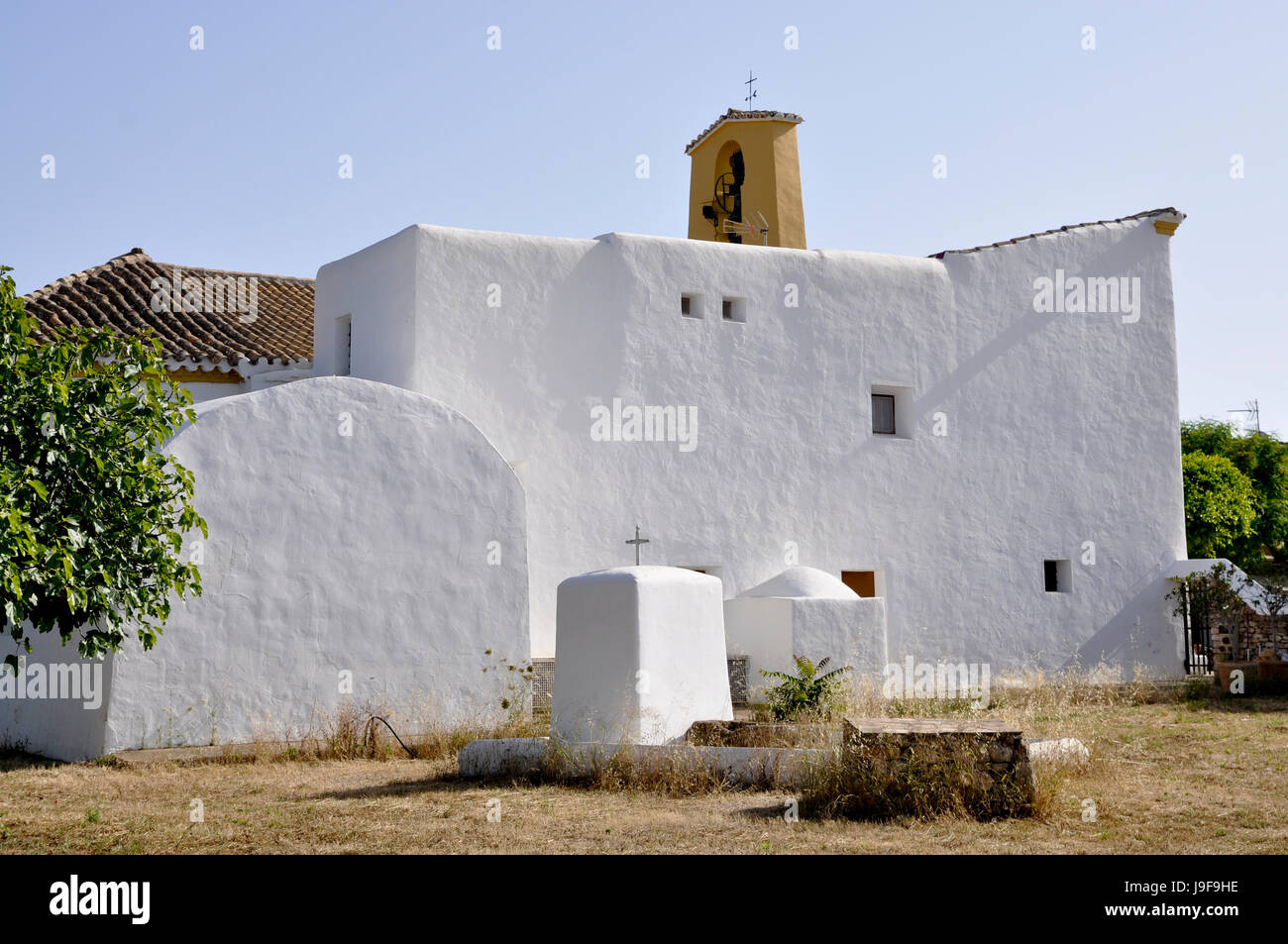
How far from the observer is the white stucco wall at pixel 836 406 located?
16828mm

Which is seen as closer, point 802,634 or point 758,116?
point 802,634

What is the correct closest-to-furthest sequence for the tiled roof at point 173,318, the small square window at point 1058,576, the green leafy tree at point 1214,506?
the tiled roof at point 173,318
the small square window at point 1058,576
the green leafy tree at point 1214,506

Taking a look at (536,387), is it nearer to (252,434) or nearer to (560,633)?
(252,434)

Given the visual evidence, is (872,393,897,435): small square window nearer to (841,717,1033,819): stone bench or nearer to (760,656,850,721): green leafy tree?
(760,656,850,721): green leafy tree

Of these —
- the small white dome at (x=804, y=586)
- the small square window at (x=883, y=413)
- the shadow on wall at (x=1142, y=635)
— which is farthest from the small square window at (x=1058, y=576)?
the small white dome at (x=804, y=586)

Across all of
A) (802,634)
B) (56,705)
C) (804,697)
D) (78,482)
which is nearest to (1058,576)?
(802,634)

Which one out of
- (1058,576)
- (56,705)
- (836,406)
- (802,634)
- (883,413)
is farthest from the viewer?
(1058,576)

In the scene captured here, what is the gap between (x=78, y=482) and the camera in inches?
301

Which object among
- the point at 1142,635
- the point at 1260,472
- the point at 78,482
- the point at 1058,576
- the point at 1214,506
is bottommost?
the point at 1142,635

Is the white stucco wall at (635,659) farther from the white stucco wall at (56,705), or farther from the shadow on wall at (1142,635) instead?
the shadow on wall at (1142,635)

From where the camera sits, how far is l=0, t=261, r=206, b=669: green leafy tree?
280 inches

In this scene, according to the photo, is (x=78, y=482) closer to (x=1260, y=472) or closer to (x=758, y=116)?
(x=758, y=116)

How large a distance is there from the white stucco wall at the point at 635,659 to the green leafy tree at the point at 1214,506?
27697mm

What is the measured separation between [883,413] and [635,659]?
33.2 ft
